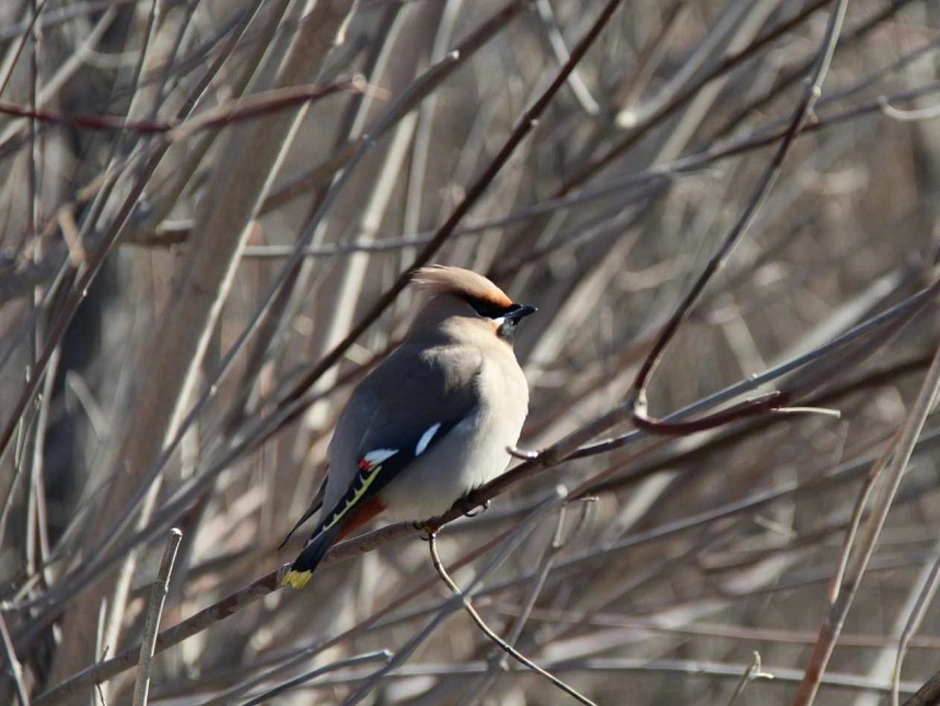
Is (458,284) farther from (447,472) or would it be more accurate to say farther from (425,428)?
(447,472)

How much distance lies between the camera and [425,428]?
3.82m

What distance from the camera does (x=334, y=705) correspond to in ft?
15.7

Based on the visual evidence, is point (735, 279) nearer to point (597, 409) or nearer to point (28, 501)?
point (597, 409)

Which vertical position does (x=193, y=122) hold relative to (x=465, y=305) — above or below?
above

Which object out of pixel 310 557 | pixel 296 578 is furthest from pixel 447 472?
pixel 296 578

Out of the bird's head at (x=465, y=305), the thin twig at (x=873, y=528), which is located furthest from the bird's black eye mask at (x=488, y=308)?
the thin twig at (x=873, y=528)

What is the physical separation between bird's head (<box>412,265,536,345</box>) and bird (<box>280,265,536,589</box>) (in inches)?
0.5

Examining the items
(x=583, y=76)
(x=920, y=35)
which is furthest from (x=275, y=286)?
(x=920, y=35)

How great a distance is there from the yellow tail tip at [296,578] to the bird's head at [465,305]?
136cm

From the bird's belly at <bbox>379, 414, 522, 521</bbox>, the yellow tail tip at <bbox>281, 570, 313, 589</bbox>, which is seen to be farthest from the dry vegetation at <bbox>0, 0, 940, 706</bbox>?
the bird's belly at <bbox>379, 414, 522, 521</bbox>

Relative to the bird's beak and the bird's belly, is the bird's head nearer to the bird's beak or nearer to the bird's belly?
the bird's beak

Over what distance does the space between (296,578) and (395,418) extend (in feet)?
2.94

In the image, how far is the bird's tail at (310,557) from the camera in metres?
2.96

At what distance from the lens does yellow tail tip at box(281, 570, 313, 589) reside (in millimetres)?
2936
